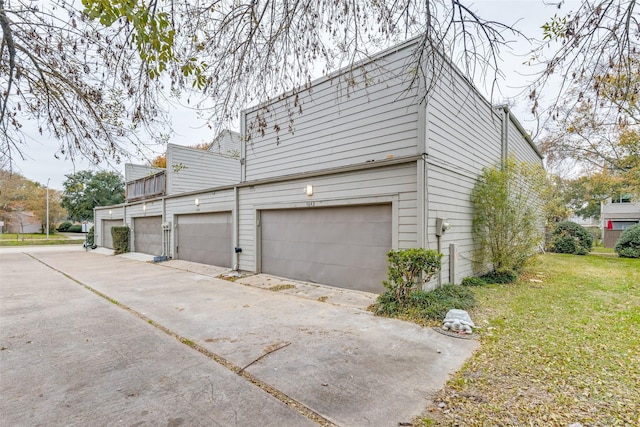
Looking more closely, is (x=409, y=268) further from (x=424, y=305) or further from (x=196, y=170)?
(x=196, y=170)

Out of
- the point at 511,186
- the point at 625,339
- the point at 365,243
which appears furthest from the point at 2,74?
the point at 511,186

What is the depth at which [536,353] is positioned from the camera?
10.6ft

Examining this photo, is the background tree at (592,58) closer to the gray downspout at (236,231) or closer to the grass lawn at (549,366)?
the grass lawn at (549,366)

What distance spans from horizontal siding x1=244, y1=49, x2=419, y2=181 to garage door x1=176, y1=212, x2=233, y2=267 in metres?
2.49

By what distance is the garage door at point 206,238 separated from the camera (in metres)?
9.41

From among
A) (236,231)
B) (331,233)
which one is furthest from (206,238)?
(331,233)

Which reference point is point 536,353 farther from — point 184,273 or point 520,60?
point 184,273

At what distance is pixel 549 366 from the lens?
2.93 meters

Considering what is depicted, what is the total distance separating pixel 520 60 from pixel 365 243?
13.1 ft

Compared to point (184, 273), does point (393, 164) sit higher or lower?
higher

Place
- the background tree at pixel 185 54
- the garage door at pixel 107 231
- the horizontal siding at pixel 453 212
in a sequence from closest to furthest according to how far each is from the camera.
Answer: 1. the background tree at pixel 185 54
2. the horizontal siding at pixel 453 212
3. the garage door at pixel 107 231

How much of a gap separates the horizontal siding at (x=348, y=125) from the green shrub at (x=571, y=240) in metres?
12.2

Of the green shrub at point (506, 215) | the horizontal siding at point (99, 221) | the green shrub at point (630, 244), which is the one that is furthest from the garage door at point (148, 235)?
the green shrub at point (630, 244)

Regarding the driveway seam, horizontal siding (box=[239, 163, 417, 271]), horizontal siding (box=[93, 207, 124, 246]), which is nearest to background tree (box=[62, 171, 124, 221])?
horizontal siding (box=[93, 207, 124, 246])
